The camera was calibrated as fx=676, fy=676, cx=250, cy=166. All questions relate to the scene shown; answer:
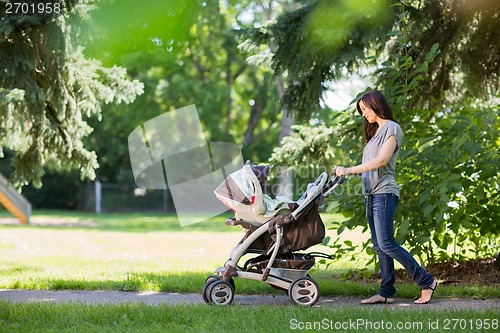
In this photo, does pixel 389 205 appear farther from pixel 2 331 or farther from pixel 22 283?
pixel 22 283

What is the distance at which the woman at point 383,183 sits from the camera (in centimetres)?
551

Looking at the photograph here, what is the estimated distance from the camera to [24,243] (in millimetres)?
13266

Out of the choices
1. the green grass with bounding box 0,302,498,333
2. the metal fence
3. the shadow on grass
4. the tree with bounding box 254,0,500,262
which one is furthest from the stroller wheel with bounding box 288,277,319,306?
the metal fence

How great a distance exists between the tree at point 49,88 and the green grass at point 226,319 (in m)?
2.47

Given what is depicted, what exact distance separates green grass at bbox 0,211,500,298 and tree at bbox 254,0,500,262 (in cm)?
68

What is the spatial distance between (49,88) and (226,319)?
4.03 meters

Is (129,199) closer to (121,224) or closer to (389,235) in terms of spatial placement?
(121,224)

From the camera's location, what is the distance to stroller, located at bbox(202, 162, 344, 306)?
555 cm

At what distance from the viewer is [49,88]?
7656 millimetres

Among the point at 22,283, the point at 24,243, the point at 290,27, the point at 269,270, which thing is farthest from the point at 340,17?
the point at 24,243

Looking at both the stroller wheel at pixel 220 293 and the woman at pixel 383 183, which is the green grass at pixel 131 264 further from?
the stroller wheel at pixel 220 293

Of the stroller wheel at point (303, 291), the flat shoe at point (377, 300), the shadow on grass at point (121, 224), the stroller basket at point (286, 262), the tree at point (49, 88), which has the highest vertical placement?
the tree at point (49, 88)

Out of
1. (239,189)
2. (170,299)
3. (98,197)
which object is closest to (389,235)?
(239,189)

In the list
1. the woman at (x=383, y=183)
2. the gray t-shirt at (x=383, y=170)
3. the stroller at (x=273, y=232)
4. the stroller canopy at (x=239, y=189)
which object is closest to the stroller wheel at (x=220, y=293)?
the stroller at (x=273, y=232)
